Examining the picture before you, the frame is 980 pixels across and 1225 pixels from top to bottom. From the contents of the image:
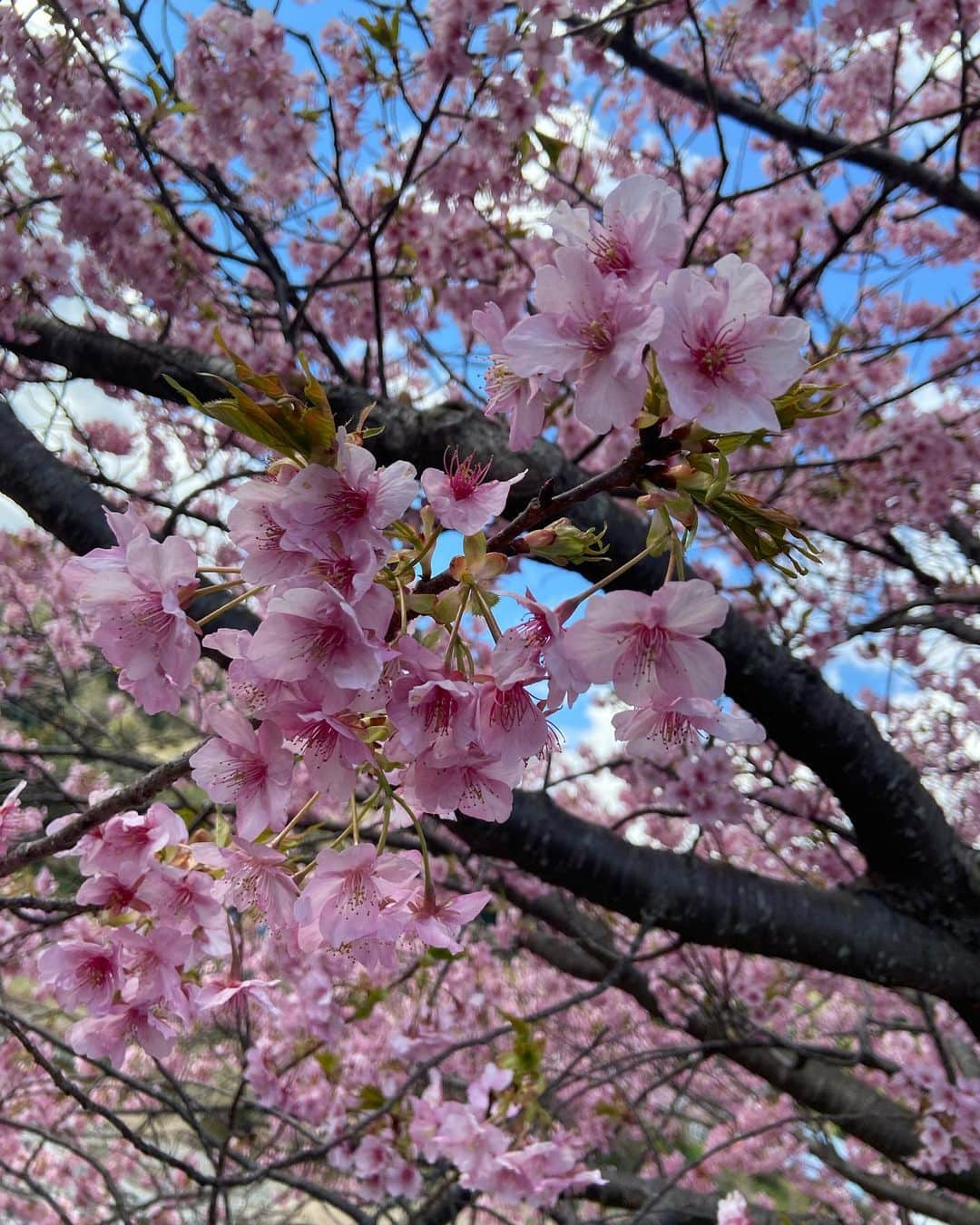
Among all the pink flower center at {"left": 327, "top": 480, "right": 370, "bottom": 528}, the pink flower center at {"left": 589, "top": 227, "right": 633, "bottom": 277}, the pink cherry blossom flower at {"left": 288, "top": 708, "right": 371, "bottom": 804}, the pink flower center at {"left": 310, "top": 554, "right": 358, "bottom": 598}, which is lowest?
the pink cherry blossom flower at {"left": 288, "top": 708, "right": 371, "bottom": 804}

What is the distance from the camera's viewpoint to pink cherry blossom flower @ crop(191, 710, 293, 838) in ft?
3.05

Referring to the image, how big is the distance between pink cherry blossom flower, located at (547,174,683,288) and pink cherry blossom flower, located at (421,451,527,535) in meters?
0.25

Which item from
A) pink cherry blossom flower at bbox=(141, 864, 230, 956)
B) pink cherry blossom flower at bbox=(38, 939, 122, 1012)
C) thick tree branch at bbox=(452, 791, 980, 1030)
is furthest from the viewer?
thick tree branch at bbox=(452, 791, 980, 1030)

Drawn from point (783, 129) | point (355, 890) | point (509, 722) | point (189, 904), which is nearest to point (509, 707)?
point (509, 722)

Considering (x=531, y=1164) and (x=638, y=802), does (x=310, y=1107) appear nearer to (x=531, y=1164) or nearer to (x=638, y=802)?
(x=531, y=1164)

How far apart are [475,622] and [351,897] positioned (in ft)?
15.5

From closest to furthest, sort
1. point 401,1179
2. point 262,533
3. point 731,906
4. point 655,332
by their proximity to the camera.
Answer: point 655,332 → point 262,533 → point 731,906 → point 401,1179

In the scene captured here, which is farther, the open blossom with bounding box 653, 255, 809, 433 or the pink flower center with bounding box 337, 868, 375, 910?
the pink flower center with bounding box 337, 868, 375, 910

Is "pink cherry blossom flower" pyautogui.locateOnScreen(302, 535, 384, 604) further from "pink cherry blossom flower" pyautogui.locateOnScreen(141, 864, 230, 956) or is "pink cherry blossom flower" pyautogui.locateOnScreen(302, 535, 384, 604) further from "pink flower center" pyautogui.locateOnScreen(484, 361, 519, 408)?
"pink cherry blossom flower" pyautogui.locateOnScreen(141, 864, 230, 956)

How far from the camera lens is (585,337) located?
0.81 metres

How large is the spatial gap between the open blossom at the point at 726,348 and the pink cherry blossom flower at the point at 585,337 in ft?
0.12

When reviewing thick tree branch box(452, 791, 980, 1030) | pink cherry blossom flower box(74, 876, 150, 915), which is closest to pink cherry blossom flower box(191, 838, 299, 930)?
pink cherry blossom flower box(74, 876, 150, 915)

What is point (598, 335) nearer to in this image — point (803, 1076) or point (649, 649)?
point (649, 649)

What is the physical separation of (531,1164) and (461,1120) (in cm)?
25
